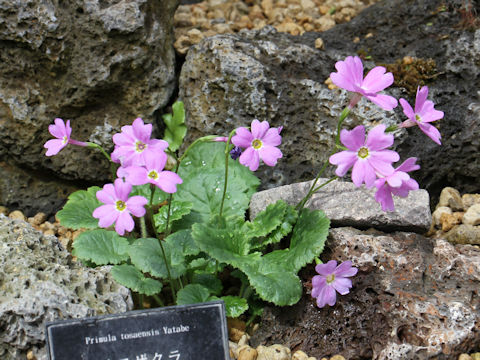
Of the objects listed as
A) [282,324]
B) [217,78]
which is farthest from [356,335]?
[217,78]

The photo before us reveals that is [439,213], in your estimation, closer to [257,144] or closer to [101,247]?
→ [257,144]

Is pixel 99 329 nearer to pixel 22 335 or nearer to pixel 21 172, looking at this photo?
pixel 22 335

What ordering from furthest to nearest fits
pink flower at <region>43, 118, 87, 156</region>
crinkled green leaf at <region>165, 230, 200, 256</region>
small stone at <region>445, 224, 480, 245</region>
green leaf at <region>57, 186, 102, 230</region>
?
small stone at <region>445, 224, 480, 245</region> < green leaf at <region>57, 186, 102, 230</region> < crinkled green leaf at <region>165, 230, 200, 256</region> < pink flower at <region>43, 118, 87, 156</region>

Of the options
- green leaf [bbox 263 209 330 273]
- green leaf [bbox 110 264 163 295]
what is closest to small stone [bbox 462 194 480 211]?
green leaf [bbox 263 209 330 273]

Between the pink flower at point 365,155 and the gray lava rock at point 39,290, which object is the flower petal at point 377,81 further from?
the gray lava rock at point 39,290

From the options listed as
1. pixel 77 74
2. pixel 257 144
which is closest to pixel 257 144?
pixel 257 144

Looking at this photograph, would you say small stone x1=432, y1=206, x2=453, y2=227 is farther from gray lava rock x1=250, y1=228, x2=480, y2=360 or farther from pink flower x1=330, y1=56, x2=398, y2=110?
pink flower x1=330, y1=56, x2=398, y2=110
